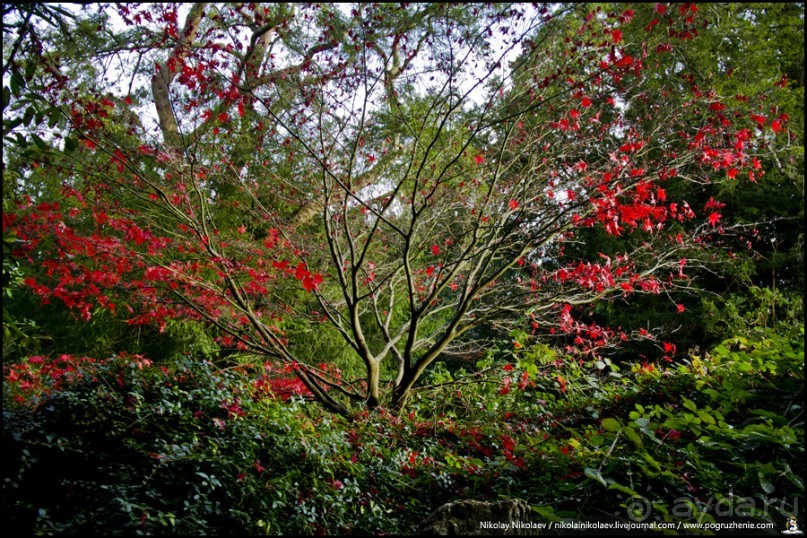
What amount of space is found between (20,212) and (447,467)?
3.41 meters

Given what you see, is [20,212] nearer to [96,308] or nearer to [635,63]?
[96,308]

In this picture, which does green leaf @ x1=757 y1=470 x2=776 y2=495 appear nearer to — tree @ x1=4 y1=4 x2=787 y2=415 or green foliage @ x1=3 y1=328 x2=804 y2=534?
green foliage @ x1=3 y1=328 x2=804 y2=534

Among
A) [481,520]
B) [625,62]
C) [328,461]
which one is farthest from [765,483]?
[625,62]

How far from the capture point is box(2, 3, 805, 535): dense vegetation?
1997mm

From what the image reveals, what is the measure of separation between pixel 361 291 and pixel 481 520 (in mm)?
3421

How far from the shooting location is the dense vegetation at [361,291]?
1997 millimetres

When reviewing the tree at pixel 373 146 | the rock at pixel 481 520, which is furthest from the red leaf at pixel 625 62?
the rock at pixel 481 520

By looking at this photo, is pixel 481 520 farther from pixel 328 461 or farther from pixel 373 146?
pixel 373 146

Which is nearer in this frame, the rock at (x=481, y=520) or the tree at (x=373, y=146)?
the rock at (x=481, y=520)

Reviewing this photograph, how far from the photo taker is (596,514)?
1.97 meters

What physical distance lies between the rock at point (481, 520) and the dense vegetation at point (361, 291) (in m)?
0.13

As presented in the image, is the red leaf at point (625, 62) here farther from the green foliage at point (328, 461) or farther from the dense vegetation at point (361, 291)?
the green foliage at point (328, 461)

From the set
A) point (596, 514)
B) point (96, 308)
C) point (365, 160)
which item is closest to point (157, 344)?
point (96, 308)

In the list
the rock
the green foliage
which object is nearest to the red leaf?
the green foliage
